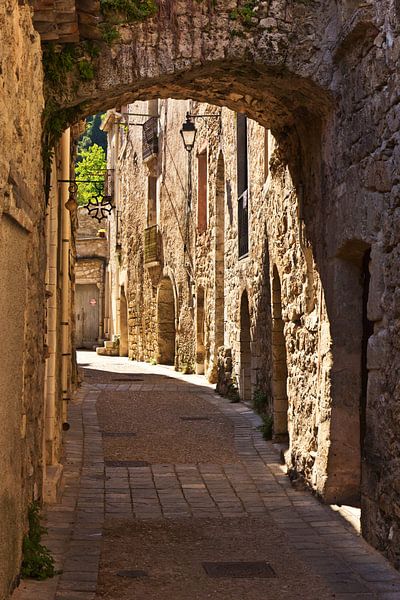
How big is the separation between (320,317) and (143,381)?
32.8 feet

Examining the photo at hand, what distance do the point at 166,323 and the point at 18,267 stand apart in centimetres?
1783

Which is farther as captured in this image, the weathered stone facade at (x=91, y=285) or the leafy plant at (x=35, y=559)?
the weathered stone facade at (x=91, y=285)

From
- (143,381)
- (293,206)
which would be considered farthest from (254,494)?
(143,381)

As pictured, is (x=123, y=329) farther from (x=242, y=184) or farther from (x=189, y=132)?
(x=242, y=184)

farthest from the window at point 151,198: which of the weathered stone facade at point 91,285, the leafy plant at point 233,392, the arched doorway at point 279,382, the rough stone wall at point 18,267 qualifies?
the rough stone wall at point 18,267

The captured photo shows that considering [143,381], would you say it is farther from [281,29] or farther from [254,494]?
[281,29]

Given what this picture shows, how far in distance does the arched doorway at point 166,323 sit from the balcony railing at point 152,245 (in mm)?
789

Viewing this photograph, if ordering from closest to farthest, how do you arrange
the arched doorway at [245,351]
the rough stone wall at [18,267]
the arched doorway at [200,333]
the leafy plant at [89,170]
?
1. the rough stone wall at [18,267]
2. the arched doorway at [245,351]
3. the arched doorway at [200,333]
4. the leafy plant at [89,170]

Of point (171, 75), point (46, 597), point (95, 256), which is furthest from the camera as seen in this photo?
point (95, 256)

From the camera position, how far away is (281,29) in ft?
22.6

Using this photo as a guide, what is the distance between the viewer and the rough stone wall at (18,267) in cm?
427

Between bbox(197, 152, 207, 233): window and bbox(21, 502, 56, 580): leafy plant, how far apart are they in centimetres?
1340

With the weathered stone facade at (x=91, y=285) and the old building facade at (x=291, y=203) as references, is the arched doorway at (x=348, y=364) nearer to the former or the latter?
the old building facade at (x=291, y=203)

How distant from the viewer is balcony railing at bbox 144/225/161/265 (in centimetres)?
2308
